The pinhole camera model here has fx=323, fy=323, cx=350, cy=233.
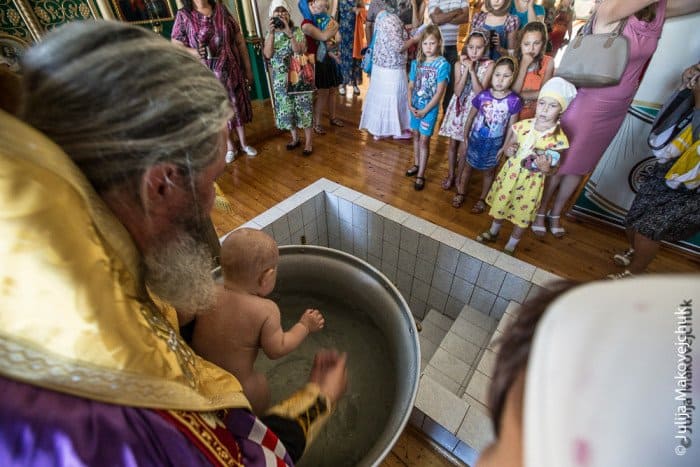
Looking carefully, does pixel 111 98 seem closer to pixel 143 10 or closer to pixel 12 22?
pixel 12 22

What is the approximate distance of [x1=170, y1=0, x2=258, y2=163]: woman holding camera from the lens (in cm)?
271

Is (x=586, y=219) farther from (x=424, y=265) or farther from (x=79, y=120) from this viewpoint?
(x=79, y=120)

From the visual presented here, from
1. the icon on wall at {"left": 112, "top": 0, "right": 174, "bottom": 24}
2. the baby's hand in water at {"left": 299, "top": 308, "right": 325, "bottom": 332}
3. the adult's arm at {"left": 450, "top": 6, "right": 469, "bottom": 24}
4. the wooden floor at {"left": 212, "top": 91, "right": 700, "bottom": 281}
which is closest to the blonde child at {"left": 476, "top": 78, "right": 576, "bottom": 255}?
the wooden floor at {"left": 212, "top": 91, "right": 700, "bottom": 281}

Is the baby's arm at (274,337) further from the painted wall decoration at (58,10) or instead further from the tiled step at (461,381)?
the painted wall decoration at (58,10)

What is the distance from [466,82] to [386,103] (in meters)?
1.08

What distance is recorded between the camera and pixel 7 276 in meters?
0.33

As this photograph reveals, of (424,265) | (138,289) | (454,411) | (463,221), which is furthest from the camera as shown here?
(463,221)

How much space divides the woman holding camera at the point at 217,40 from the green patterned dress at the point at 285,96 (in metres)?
0.32

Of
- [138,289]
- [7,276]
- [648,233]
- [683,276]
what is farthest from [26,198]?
[648,233]

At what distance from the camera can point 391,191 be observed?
2.84 meters

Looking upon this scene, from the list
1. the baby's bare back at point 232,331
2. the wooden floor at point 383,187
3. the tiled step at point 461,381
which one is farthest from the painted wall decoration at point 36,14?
the tiled step at point 461,381

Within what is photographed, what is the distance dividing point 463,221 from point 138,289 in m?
2.32

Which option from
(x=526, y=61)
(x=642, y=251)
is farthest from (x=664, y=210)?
(x=526, y=61)

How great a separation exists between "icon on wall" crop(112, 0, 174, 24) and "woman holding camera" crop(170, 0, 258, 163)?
649 mm
